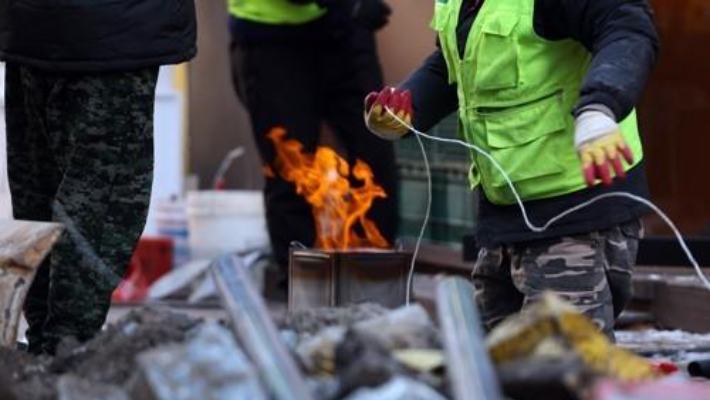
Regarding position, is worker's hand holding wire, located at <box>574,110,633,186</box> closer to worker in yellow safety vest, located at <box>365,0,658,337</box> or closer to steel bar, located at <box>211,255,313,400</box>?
worker in yellow safety vest, located at <box>365,0,658,337</box>

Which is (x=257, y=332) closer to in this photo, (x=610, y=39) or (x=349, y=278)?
(x=610, y=39)

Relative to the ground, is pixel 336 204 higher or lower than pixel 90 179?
lower

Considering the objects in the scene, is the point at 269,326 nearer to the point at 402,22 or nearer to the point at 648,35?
the point at 648,35

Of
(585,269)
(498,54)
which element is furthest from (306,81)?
(585,269)

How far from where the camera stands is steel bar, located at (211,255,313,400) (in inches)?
122

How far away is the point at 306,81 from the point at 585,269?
3.81 metres

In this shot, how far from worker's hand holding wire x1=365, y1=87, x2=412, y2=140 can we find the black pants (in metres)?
3.10

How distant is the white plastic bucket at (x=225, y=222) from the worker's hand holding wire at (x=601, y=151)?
6.09 m

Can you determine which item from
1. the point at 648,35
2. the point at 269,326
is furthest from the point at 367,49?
the point at 269,326

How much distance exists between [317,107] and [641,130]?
5.27 ft

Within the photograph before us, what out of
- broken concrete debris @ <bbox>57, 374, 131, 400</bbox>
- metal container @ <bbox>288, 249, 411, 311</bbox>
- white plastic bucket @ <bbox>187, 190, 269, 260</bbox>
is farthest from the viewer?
white plastic bucket @ <bbox>187, 190, 269, 260</bbox>

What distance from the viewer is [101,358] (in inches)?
141

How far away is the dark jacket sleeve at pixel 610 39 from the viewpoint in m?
4.01

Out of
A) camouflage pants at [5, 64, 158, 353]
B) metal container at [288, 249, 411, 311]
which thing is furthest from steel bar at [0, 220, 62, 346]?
metal container at [288, 249, 411, 311]
